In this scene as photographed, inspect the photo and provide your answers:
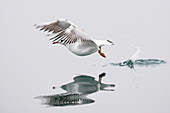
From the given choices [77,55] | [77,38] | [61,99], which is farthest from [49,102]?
[77,55]

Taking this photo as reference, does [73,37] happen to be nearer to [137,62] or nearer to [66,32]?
[66,32]

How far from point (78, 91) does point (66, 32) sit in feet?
2.29

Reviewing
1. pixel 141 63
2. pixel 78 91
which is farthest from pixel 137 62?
pixel 78 91

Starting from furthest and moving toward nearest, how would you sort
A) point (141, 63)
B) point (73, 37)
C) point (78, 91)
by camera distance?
point (141, 63) → point (73, 37) → point (78, 91)

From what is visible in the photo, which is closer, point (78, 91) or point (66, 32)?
point (78, 91)

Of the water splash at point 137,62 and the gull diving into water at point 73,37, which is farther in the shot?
the water splash at point 137,62

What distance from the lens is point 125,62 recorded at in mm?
4742

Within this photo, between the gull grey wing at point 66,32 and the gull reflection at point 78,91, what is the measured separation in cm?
37

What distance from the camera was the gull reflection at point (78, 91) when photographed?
12.1 ft

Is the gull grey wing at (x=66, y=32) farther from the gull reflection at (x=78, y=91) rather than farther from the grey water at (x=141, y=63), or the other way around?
the grey water at (x=141, y=63)

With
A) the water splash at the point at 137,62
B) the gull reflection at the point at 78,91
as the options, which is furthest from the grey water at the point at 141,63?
the gull reflection at the point at 78,91

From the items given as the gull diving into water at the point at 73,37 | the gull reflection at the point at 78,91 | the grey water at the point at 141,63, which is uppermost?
the gull diving into water at the point at 73,37

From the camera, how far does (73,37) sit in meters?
4.27

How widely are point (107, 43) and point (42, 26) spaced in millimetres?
695
